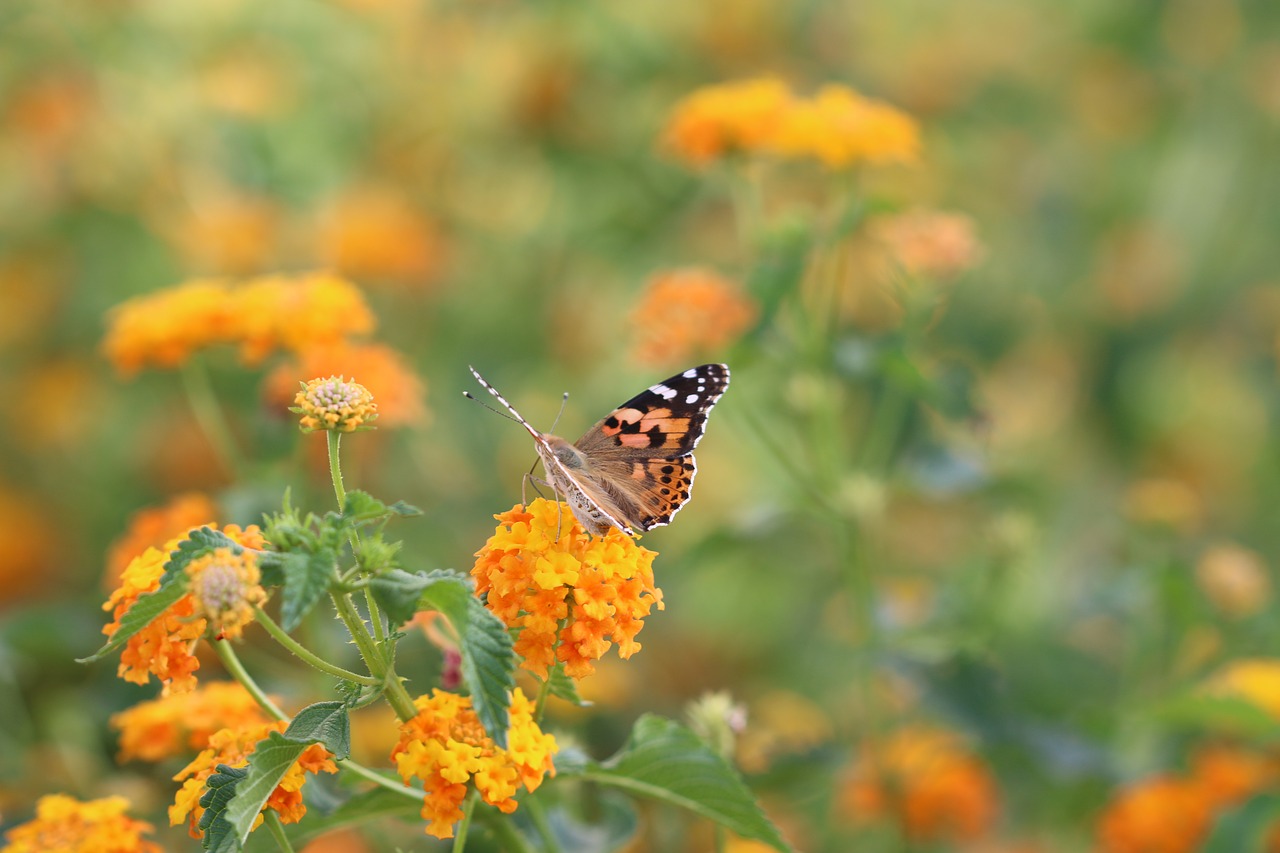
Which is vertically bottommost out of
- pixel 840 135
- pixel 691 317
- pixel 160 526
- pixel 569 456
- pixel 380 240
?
pixel 569 456

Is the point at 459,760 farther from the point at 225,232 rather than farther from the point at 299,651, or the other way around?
the point at 225,232

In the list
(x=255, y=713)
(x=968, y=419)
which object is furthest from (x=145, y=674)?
(x=968, y=419)

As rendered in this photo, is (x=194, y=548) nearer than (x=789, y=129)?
Yes

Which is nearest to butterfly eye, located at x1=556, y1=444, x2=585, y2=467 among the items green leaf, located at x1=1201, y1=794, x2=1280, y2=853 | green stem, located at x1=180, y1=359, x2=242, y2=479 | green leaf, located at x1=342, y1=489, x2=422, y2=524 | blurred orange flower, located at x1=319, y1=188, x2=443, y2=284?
green leaf, located at x1=342, y1=489, x2=422, y2=524

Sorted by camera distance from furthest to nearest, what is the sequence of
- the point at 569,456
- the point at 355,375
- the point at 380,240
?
the point at 380,240 < the point at 355,375 < the point at 569,456

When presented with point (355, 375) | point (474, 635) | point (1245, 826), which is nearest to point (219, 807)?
point (474, 635)

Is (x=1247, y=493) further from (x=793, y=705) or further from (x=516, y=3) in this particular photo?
(x=516, y=3)
